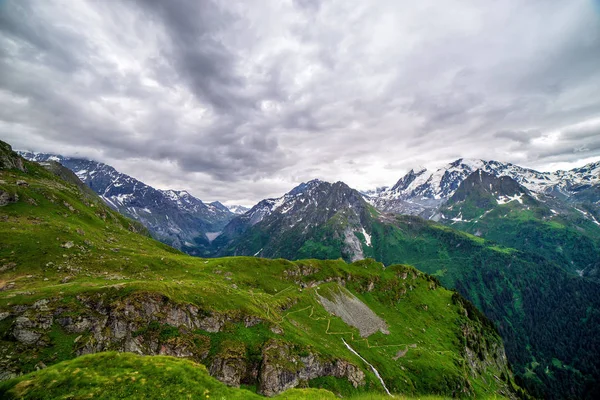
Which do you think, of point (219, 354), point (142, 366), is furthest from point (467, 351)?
point (142, 366)

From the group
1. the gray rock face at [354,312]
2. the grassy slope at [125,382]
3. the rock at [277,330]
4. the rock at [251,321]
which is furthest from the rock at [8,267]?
the gray rock face at [354,312]

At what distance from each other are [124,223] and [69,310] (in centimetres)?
15630

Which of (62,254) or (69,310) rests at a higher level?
(62,254)

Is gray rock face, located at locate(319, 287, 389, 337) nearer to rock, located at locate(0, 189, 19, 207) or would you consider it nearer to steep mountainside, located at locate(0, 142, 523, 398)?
steep mountainside, located at locate(0, 142, 523, 398)

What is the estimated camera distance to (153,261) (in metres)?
97.1

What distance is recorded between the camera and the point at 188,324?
63219 mm

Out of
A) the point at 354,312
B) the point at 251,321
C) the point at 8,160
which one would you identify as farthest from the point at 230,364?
the point at 8,160

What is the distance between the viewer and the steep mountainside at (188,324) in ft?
139

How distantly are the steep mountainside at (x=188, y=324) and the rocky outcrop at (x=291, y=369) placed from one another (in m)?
0.28

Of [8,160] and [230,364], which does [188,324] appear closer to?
[230,364]

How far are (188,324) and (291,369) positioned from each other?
88.7 feet

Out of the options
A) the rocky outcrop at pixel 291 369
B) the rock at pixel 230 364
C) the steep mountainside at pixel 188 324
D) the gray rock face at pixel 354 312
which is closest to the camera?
the steep mountainside at pixel 188 324

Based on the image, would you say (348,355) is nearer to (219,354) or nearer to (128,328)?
(219,354)

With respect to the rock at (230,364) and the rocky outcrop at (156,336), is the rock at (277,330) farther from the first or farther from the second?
the rock at (230,364)
